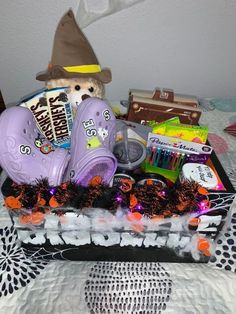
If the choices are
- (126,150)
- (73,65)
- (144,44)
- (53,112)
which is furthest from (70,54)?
(144,44)

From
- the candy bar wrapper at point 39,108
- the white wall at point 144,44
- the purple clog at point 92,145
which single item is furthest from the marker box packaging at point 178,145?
the white wall at point 144,44

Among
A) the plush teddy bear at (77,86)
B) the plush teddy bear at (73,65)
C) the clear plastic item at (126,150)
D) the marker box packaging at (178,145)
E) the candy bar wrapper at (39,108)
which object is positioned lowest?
the clear plastic item at (126,150)

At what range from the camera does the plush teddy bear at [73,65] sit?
2.06 feet

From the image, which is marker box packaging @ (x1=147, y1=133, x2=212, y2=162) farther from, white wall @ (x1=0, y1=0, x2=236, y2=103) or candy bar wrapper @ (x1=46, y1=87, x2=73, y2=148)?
white wall @ (x1=0, y1=0, x2=236, y2=103)

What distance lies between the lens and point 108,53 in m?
1.04

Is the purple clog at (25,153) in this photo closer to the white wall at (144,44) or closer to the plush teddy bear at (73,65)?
the plush teddy bear at (73,65)

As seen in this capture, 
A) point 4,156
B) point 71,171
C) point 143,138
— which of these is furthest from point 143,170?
point 4,156

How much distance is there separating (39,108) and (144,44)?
559 millimetres

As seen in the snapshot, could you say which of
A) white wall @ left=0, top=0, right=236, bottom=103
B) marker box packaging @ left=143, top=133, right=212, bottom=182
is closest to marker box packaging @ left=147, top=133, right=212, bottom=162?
marker box packaging @ left=143, top=133, right=212, bottom=182

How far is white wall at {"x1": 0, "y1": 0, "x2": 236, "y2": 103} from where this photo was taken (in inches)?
37.2

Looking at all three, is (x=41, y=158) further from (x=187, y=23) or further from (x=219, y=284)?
(x=187, y=23)

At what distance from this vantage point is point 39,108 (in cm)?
62

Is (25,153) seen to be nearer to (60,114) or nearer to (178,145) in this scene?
(60,114)

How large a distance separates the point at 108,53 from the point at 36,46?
253 millimetres
